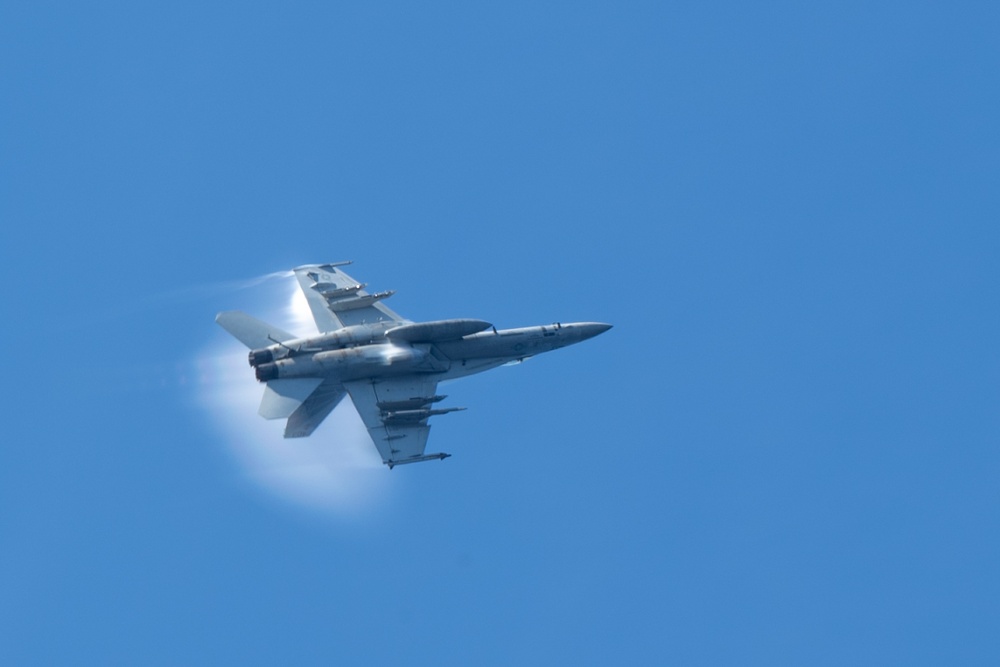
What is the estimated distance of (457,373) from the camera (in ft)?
230

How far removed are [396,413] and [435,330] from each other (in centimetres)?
413

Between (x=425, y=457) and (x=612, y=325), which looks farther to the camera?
(x=612, y=325)

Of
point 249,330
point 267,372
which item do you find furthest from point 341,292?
point 267,372

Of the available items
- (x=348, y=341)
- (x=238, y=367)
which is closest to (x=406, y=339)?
(x=348, y=341)

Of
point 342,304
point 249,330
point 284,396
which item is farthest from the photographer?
point 342,304

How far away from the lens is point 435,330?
68625 mm

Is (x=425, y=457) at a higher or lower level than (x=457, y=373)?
lower

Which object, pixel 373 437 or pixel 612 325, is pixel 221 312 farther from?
pixel 612 325

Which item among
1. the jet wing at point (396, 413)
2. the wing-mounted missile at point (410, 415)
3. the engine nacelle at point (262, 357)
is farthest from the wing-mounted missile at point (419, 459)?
the engine nacelle at point (262, 357)

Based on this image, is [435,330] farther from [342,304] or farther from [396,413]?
[342,304]

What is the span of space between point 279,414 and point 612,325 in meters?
15.8

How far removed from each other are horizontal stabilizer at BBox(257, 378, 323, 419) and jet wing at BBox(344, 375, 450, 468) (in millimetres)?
1962

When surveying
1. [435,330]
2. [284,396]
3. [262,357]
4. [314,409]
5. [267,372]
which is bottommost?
[284,396]

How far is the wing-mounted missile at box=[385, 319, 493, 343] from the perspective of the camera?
68.4 m
